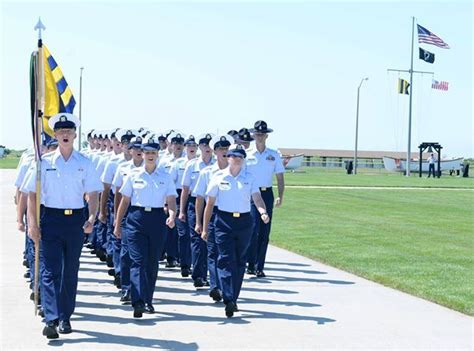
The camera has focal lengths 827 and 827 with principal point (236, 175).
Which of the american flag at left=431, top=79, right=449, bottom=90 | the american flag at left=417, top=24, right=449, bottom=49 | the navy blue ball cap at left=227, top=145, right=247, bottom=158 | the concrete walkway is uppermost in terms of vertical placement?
the american flag at left=417, top=24, right=449, bottom=49

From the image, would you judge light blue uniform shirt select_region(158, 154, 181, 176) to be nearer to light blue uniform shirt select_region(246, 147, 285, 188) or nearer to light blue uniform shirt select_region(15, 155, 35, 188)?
light blue uniform shirt select_region(246, 147, 285, 188)

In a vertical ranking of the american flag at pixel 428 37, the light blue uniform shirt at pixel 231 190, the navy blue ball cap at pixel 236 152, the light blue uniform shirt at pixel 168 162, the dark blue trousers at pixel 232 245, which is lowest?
the dark blue trousers at pixel 232 245

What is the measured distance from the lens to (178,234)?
12.2 m

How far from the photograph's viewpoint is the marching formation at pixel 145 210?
316 inches

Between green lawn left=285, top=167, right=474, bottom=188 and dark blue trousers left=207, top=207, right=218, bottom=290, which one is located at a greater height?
dark blue trousers left=207, top=207, right=218, bottom=290

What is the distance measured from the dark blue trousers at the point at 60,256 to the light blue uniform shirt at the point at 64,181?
0.38 ft

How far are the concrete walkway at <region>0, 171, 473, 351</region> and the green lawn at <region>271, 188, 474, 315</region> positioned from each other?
2.45 feet

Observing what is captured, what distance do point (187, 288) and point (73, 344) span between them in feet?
11.1

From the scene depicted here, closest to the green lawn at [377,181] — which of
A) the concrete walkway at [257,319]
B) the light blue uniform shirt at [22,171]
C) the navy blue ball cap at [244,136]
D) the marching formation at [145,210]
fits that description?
the marching formation at [145,210]

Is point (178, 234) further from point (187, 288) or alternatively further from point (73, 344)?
point (73, 344)

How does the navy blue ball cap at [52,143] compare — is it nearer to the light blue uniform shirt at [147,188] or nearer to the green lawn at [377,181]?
the light blue uniform shirt at [147,188]

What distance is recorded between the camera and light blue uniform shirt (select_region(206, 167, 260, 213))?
30.3 feet

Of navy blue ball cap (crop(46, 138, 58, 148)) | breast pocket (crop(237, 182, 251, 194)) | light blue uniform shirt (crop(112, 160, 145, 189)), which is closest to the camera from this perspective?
breast pocket (crop(237, 182, 251, 194))

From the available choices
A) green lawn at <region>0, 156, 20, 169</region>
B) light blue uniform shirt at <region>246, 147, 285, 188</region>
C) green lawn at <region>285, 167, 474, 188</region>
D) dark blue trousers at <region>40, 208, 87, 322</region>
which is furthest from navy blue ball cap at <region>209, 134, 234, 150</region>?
green lawn at <region>0, 156, 20, 169</region>
